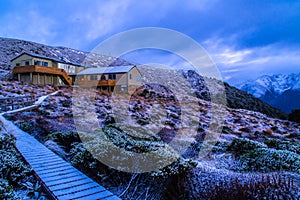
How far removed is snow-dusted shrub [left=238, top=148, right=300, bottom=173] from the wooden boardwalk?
3473mm

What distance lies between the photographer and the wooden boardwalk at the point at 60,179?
4035mm

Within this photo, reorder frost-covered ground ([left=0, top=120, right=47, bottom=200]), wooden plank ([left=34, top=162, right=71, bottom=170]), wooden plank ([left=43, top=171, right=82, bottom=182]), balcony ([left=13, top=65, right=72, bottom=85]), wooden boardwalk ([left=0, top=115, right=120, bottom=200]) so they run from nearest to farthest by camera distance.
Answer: frost-covered ground ([left=0, top=120, right=47, bottom=200])
wooden boardwalk ([left=0, top=115, right=120, bottom=200])
wooden plank ([left=43, top=171, right=82, bottom=182])
wooden plank ([left=34, top=162, right=71, bottom=170])
balcony ([left=13, top=65, right=72, bottom=85])

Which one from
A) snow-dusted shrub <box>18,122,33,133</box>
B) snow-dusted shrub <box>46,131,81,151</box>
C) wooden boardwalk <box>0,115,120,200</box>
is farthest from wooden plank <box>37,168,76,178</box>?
snow-dusted shrub <box>18,122,33,133</box>

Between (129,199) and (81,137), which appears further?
(81,137)

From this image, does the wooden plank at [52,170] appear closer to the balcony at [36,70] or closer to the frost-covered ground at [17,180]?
the frost-covered ground at [17,180]

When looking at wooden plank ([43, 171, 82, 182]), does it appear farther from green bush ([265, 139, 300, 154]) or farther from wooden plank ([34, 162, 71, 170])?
green bush ([265, 139, 300, 154])

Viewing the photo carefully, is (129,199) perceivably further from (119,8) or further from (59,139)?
(119,8)

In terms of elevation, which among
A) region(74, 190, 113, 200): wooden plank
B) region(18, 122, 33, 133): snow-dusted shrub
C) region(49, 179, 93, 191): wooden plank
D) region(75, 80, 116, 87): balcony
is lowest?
region(74, 190, 113, 200): wooden plank

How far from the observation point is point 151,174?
447 cm

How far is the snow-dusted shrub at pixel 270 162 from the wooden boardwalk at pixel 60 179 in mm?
3473

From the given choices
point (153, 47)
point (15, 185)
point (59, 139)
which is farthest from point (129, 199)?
point (153, 47)

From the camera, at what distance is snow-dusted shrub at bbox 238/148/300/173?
4769mm

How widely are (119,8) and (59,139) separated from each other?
11.1m

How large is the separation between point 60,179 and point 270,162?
4.93m
